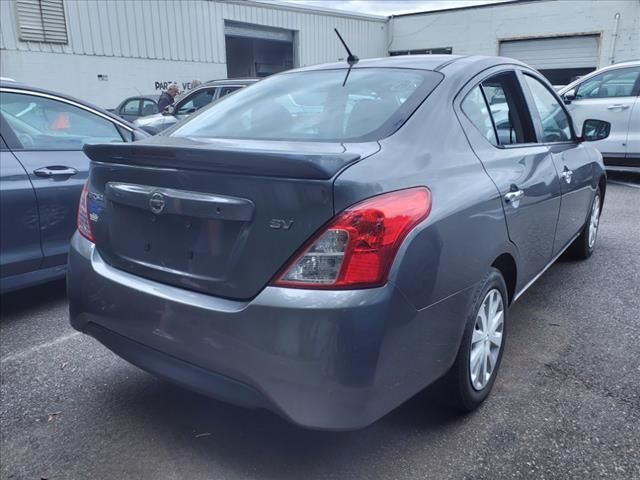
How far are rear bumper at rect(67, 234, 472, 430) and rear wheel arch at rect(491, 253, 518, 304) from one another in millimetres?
516

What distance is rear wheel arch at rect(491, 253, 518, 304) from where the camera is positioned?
102 inches

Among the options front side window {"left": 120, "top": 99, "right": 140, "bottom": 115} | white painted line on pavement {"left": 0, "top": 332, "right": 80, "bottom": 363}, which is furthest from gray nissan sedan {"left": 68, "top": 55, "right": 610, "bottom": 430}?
front side window {"left": 120, "top": 99, "right": 140, "bottom": 115}

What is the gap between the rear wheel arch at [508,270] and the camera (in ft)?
8.48

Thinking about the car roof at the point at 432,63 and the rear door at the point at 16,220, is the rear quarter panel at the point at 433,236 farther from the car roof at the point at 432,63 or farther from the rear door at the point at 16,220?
the rear door at the point at 16,220

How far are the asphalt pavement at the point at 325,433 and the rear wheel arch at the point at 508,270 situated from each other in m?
0.42

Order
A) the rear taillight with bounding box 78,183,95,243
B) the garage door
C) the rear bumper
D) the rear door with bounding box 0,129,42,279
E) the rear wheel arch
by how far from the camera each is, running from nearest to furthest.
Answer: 1. the rear bumper
2. the rear taillight with bounding box 78,183,95,243
3. the rear wheel arch
4. the rear door with bounding box 0,129,42,279
5. the garage door

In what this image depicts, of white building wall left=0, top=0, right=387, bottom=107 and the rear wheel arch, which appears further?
white building wall left=0, top=0, right=387, bottom=107

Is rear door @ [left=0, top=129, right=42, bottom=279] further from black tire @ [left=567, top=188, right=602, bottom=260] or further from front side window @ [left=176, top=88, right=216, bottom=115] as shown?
front side window @ [left=176, top=88, right=216, bottom=115]

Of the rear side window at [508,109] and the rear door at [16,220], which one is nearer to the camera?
the rear side window at [508,109]

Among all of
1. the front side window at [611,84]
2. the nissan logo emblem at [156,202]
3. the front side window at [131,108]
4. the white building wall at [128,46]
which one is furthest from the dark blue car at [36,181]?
the white building wall at [128,46]

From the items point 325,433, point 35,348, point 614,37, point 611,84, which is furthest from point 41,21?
point 614,37

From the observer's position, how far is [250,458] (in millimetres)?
2207

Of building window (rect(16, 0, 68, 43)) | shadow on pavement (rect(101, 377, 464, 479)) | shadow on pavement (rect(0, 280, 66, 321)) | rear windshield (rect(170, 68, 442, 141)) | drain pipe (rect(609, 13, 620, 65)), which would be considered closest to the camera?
→ shadow on pavement (rect(101, 377, 464, 479))

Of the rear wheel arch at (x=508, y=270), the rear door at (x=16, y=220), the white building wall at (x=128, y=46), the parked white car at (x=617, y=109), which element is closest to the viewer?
the rear wheel arch at (x=508, y=270)
